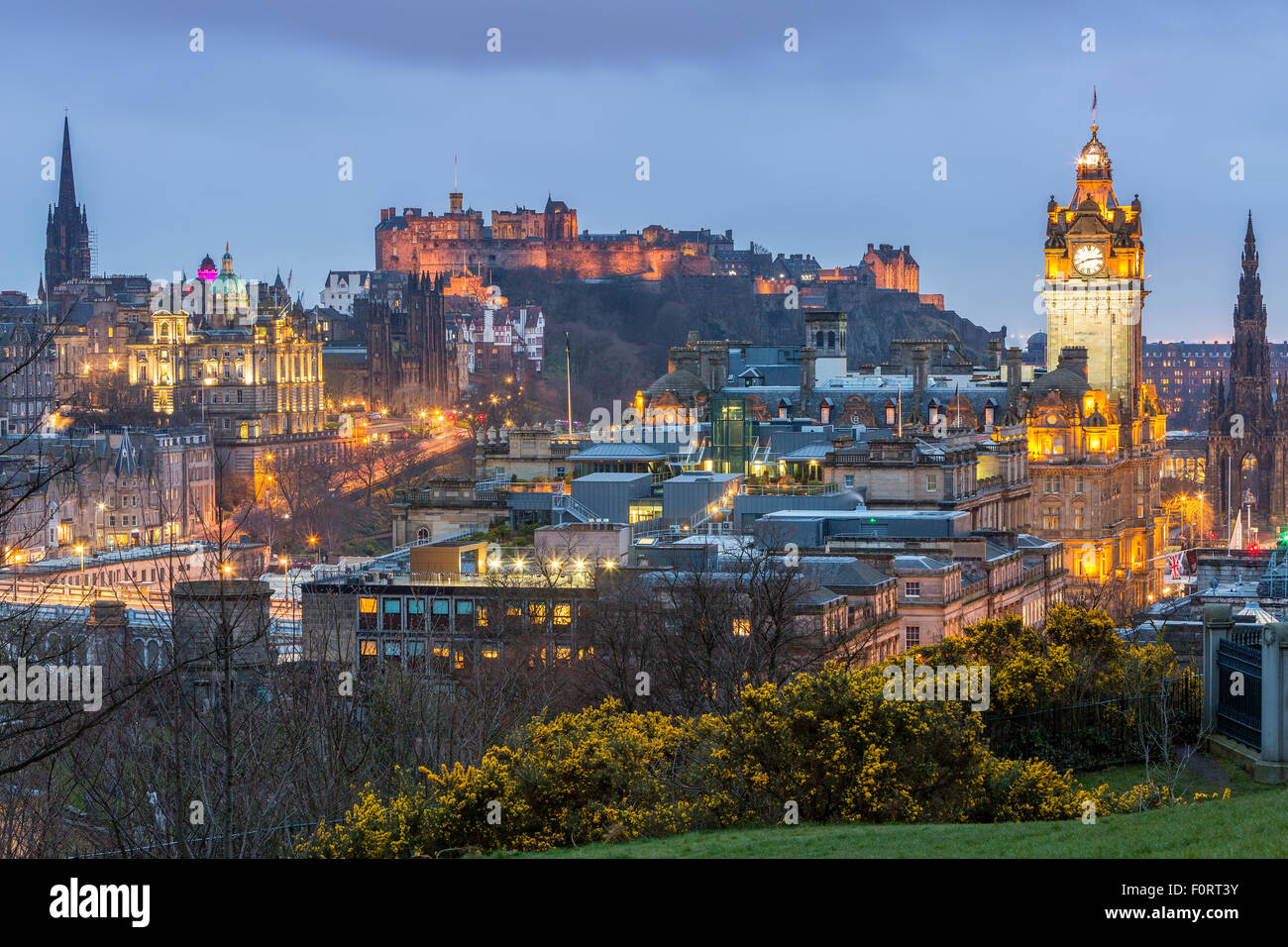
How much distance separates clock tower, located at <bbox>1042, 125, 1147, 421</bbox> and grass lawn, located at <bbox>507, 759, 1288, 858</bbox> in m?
78.2

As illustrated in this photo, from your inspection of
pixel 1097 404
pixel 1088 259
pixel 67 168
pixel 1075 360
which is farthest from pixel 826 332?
pixel 67 168

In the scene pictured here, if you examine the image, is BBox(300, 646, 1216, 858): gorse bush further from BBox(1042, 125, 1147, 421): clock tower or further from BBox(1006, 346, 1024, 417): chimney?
BBox(1042, 125, 1147, 421): clock tower

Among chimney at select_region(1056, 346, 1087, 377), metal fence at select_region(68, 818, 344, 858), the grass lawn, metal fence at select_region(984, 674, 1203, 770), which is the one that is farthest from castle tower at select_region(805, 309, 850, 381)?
the grass lawn

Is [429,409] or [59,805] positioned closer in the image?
[59,805]

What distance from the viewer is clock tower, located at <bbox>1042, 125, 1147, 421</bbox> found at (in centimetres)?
10075

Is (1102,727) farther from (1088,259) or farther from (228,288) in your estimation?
(228,288)

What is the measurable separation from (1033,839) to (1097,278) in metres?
82.9

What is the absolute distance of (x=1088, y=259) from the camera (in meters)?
101

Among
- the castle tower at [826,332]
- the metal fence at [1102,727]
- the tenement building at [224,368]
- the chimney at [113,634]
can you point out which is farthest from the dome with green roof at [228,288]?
the metal fence at [1102,727]

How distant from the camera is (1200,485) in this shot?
159 metres
